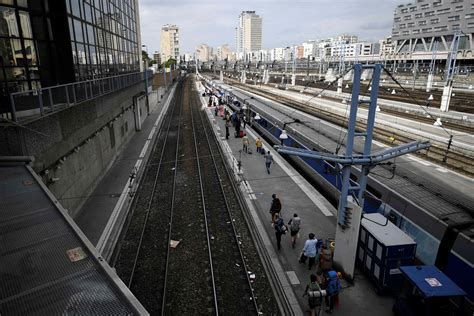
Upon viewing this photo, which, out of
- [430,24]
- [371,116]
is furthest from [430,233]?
[430,24]

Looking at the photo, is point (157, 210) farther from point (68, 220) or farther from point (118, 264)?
point (68, 220)

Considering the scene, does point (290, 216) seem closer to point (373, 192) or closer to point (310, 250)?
point (373, 192)

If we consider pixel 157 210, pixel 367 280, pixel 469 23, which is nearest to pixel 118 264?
pixel 157 210

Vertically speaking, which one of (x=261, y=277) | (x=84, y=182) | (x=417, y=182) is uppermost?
(x=417, y=182)

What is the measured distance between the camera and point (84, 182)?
53.3 ft

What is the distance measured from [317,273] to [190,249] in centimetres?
489

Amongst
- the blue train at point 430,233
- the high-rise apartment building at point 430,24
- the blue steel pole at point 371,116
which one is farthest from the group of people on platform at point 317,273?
the high-rise apartment building at point 430,24

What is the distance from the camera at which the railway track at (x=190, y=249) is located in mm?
9867

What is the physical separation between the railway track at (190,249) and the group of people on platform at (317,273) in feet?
4.36

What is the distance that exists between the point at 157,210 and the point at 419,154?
59.3 feet

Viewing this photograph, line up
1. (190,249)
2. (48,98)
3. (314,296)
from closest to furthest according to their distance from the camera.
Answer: (314,296)
(190,249)
(48,98)

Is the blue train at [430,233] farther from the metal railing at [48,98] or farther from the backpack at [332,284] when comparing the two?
the metal railing at [48,98]

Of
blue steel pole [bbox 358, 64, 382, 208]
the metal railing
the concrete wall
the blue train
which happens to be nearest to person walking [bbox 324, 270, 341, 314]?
blue steel pole [bbox 358, 64, 382, 208]

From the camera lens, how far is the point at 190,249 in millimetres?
12555
